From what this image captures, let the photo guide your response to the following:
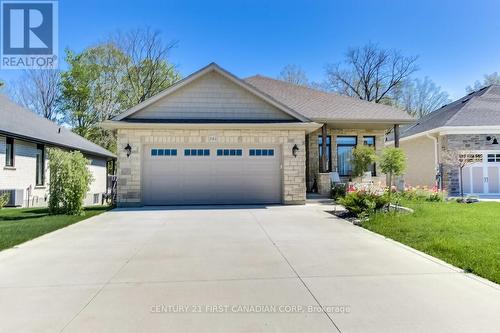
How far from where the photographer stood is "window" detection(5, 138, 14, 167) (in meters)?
14.8

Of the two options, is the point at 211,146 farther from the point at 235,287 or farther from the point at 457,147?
the point at 457,147

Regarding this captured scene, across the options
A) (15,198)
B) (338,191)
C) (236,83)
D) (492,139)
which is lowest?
(15,198)

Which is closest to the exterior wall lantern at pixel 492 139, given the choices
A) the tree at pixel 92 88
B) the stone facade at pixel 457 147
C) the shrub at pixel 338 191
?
the stone facade at pixel 457 147

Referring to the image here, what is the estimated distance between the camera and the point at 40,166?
17.8 meters

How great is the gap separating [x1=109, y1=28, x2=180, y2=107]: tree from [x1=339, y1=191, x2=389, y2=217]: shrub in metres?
25.9

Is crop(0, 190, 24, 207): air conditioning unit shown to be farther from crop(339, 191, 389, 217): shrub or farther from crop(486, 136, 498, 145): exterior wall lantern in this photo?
crop(486, 136, 498, 145): exterior wall lantern

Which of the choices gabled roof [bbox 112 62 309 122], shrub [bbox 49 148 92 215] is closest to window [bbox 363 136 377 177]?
gabled roof [bbox 112 62 309 122]

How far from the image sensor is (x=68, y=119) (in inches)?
1299

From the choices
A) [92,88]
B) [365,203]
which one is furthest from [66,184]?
[92,88]

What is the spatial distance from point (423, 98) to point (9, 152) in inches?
1535

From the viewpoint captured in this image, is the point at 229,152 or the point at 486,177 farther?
the point at 486,177

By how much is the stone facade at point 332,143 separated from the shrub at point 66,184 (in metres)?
10.7

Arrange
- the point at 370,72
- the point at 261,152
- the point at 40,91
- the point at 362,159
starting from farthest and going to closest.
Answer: the point at 370,72 → the point at 40,91 → the point at 362,159 → the point at 261,152

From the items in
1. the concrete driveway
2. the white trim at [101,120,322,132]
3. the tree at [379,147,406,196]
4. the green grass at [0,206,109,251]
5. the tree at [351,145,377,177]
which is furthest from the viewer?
the tree at [351,145,377,177]
